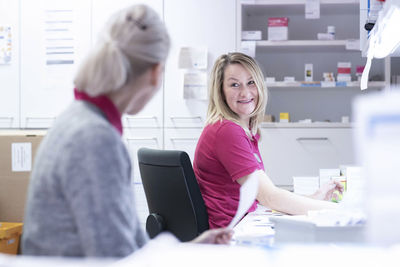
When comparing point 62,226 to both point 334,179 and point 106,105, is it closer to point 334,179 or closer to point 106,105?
point 106,105

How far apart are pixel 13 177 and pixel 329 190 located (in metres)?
1.67

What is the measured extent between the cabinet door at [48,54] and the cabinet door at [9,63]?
5 centimetres

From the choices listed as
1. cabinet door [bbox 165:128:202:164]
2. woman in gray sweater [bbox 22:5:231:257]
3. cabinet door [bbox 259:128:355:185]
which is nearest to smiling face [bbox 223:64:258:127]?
cabinet door [bbox 259:128:355:185]

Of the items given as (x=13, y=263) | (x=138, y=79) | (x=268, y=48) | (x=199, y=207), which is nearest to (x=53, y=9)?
(x=268, y=48)

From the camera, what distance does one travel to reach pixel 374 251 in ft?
2.25

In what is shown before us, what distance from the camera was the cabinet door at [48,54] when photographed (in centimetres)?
329

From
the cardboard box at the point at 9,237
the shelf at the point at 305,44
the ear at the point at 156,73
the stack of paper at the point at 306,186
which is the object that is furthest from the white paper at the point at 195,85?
the ear at the point at 156,73

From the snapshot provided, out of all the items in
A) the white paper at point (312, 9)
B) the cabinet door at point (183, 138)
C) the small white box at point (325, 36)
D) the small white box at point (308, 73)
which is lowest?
the cabinet door at point (183, 138)

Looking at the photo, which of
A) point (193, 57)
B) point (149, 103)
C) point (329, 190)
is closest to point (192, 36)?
point (193, 57)

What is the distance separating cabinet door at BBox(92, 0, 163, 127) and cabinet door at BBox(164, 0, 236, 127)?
5 cm

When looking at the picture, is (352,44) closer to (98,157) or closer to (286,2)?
(286,2)

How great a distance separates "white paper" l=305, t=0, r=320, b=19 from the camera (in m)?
3.14

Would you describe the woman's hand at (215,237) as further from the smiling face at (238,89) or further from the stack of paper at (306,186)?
the stack of paper at (306,186)

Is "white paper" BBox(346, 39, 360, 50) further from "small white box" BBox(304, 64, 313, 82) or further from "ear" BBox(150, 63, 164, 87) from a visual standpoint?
"ear" BBox(150, 63, 164, 87)
